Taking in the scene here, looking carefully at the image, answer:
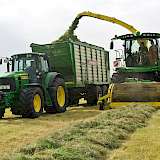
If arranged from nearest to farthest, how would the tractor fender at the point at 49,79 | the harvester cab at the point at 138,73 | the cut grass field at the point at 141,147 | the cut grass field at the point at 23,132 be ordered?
the cut grass field at the point at 141,147 < the cut grass field at the point at 23,132 < the harvester cab at the point at 138,73 < the tractor fender at the point at 49,79

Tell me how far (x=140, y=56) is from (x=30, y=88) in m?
5.68

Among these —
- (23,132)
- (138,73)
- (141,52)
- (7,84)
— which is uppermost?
(141,52)

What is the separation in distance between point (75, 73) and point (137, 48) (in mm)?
2666

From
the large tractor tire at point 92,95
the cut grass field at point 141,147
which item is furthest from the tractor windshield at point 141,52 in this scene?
the cut grass field at point 141,147

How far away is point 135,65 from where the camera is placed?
17891mm

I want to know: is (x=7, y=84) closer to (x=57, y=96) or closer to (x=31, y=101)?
(x=31, y=101)

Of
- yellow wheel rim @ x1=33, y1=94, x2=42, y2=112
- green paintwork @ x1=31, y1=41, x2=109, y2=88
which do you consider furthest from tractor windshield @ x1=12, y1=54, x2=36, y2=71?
green paintwork @ x1=31, y1=41, x2=109, y2=88

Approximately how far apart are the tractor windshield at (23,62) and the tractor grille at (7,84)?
1.11 meters

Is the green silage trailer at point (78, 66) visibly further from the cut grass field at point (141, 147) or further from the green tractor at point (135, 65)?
the cut grass field at point (141, 147)

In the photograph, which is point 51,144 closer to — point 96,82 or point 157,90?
point 157,90

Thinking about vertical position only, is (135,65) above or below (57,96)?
above

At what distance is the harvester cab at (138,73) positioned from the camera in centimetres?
1446

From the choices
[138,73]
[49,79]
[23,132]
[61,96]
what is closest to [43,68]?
[49,79]

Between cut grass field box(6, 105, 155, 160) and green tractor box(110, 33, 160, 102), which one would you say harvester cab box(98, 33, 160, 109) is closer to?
green tractor box(110, 33, 160, 102)
